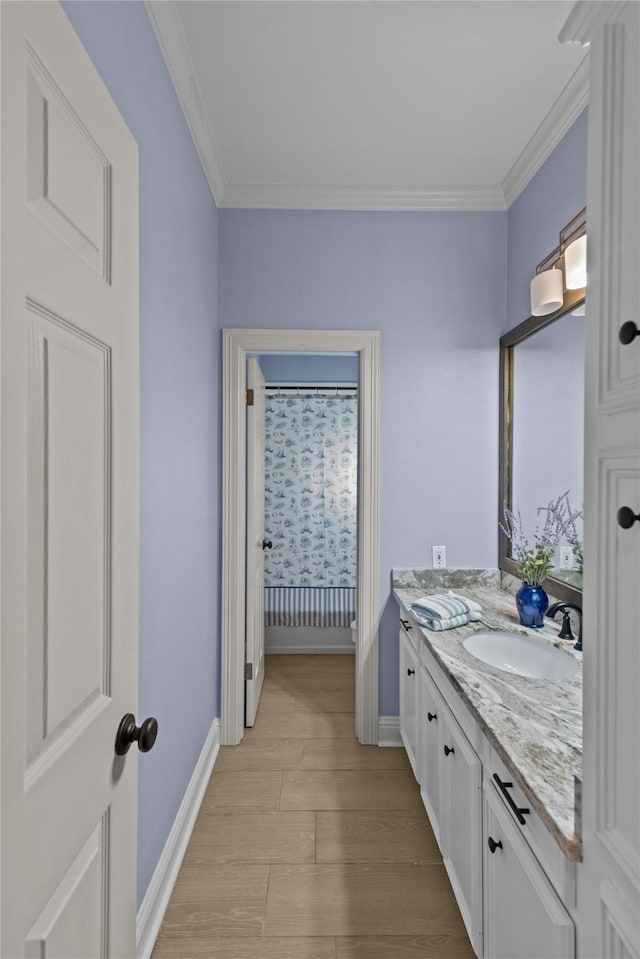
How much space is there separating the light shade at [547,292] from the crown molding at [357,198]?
2.88 ft

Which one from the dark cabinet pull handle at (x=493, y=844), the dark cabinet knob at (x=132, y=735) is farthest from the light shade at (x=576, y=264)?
the dark cabinet knob at (x=132, y=735)

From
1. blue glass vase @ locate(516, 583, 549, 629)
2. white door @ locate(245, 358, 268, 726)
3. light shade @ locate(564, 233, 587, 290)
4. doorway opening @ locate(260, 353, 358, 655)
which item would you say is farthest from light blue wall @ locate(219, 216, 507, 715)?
doorway opening @ locate(260, 353, 358, 655)

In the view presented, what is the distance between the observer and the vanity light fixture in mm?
1792

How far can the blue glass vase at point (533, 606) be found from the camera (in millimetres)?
1932

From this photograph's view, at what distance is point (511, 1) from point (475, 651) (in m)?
2.10

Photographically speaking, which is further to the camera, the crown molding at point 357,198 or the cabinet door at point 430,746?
the crown molding at point 357,198

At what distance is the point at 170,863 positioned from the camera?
66.9 inches

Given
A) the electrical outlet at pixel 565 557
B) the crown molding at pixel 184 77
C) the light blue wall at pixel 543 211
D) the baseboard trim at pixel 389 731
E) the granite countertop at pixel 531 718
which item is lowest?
the baseboard trim at pixel 389 731

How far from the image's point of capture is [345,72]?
1.83 m

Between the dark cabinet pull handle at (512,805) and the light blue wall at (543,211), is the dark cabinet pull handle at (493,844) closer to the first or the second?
the dark cabinet pull handle at (512,805)

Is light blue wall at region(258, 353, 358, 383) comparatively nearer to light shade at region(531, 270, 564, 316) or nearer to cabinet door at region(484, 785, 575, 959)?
light shade at region(531, 270, 564, 316)

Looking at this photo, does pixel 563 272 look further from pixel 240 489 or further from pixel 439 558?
pixel 240 489

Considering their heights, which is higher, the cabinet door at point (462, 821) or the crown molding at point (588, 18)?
the crown molding at point (588, 18)

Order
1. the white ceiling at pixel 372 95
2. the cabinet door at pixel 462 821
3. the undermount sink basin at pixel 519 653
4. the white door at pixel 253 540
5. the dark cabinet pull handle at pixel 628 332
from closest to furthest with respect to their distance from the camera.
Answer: the dark cabinet pull handle at pixel 628 332, the cabinet door at pixel 462 821, the white ceiling at pixel 372 95, the undermount sink basin at pixel 519 653, the white door at pixel 253 540
